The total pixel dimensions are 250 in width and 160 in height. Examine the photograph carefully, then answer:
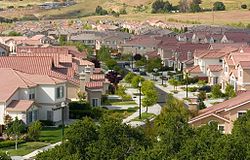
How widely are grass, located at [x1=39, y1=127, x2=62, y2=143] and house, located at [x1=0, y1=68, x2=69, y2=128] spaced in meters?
0.98

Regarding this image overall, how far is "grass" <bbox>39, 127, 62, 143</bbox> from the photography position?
32438mm

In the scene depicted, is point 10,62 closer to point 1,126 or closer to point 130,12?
point 1,126

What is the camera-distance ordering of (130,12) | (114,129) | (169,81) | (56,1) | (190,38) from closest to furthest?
(114,129)
(169,81)
(190,38)
(130,12)
(56,1)

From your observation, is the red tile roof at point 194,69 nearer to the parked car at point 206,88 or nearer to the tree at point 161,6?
the parked car at point 206,88

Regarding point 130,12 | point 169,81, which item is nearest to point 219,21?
point 130,12

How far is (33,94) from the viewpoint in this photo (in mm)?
37250

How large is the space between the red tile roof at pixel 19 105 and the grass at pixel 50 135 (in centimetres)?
129

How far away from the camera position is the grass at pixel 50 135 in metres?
32.4

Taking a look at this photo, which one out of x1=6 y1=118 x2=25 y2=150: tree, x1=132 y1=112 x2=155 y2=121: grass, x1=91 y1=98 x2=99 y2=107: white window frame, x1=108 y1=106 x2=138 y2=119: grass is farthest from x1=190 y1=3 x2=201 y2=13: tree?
x1=6 y1=118 x2=25 y2=150: tree

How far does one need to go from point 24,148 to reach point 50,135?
317 cm

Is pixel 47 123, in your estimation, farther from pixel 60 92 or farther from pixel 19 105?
pixel 60 92

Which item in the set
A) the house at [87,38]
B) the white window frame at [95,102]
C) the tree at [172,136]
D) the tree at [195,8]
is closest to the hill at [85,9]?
the tree at [195,8]

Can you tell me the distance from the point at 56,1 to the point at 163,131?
550 ft

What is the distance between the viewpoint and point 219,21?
12275 centimetres
